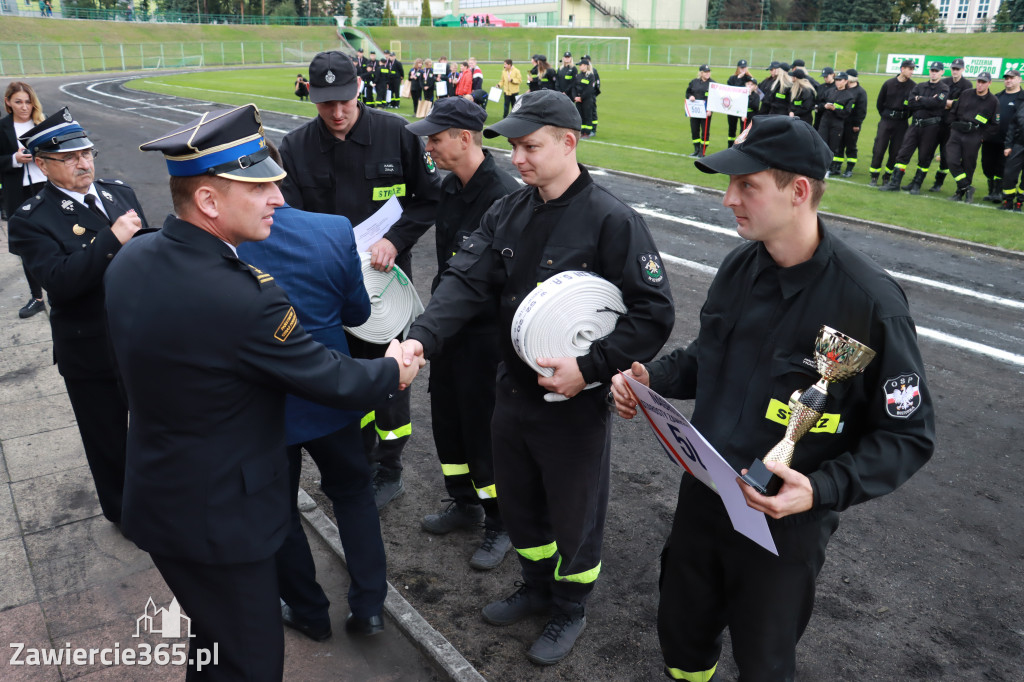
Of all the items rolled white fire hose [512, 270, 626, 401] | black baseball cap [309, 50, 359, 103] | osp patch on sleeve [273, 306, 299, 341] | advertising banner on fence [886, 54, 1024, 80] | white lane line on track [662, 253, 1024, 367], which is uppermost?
advertising banner on fence [886, 54, 1024, 80]

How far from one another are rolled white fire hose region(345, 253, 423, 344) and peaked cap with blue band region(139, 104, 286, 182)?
1.77 m

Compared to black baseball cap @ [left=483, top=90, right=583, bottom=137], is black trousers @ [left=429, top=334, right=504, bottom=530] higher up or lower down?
lower down

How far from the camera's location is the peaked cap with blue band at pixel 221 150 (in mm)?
2586

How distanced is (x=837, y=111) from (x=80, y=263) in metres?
16.1

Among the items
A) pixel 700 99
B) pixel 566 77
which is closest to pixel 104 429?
pixel 700 99

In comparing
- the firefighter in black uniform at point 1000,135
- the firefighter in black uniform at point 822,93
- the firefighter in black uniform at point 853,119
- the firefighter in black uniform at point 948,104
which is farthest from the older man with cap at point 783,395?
the firefighter in black uniform at point 822,93

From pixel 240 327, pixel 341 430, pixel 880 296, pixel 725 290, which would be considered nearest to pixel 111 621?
pixel 341 430

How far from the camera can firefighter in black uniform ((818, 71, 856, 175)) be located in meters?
16.5

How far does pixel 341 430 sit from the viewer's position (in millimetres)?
3705

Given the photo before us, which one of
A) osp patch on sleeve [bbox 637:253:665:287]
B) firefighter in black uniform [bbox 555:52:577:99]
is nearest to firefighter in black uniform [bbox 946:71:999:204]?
firefighter in black uniform [bbox 555:52:577:99]

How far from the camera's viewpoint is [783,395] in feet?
8.49

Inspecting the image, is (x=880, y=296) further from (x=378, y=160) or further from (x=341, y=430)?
(x=378, y=160)

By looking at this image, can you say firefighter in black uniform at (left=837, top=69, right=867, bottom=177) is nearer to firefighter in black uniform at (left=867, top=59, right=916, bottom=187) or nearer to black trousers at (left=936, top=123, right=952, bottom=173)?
firefighter in black uniform at (left=867, top=59, right=916, bottom=187)

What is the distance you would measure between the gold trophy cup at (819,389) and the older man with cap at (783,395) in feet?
0.17
